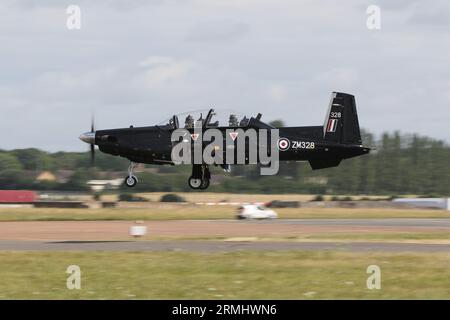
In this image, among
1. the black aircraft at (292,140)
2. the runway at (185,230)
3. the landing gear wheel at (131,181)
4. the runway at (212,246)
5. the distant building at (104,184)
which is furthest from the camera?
the distant building at (104,184)

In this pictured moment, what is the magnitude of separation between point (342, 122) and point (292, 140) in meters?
2.56

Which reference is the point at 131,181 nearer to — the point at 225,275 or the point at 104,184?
the point at 225,275

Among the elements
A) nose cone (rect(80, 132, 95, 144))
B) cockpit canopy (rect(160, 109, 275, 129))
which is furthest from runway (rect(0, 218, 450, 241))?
cockpit canopy (rect(160, 109, 275, 129))

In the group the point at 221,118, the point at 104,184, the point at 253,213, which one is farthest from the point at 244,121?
the point at 104,184

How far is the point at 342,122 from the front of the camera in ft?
114

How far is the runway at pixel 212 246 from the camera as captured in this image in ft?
114

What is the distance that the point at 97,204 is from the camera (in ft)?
349

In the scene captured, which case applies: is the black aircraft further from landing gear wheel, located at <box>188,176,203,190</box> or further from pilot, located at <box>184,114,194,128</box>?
landing gear wheel, located at <box>188,176,203,190</box>

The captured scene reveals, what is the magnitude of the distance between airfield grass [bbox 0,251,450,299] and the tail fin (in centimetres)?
544

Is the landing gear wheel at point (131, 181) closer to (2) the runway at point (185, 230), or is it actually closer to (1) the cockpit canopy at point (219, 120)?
(1) the cockpit canopy at point (219, 120)

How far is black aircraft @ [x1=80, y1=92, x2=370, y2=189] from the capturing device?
34000mm

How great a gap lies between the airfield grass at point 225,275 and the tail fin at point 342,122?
5436 millimetres

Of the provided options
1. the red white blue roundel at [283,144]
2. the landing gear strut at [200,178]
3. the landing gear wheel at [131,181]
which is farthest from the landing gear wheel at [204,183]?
the red white blue roundel at [283,144]
